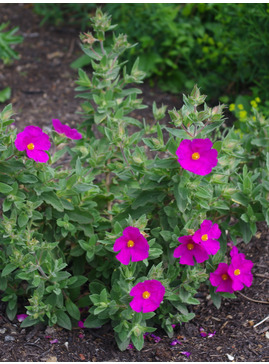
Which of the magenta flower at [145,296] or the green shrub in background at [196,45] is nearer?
the magenta flower at [145,296]

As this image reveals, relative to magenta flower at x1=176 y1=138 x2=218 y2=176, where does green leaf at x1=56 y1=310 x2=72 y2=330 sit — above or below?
below

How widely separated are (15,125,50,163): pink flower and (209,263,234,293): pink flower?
1.12 metres

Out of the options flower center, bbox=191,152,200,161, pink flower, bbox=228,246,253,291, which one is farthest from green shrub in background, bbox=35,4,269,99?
flower center, bbox=191,152,200,161

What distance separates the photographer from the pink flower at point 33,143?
269 centimetres

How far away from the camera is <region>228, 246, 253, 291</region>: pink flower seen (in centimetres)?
300

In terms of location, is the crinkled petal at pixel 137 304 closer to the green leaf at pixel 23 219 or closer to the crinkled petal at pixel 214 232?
the crinkled petal at pixel 214 232

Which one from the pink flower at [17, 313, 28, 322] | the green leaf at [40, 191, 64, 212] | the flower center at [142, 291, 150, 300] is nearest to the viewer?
the flower center at [142, 291, 150, 300]

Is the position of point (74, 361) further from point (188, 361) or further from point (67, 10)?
point (67, 10)

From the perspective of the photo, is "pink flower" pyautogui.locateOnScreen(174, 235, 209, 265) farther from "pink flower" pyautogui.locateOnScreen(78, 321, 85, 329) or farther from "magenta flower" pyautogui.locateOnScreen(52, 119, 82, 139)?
"magenta flower" pyautogui.locateOnScreen(52, 119, 82, 139)

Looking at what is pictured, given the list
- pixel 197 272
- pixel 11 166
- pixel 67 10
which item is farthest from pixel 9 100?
pixel 197 272

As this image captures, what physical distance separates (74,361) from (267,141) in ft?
5.69

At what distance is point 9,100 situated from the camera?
17.3 feet

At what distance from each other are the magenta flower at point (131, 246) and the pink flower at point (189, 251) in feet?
0.78

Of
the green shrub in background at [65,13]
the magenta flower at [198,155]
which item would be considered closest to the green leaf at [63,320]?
the magenta flower at [198,155]
